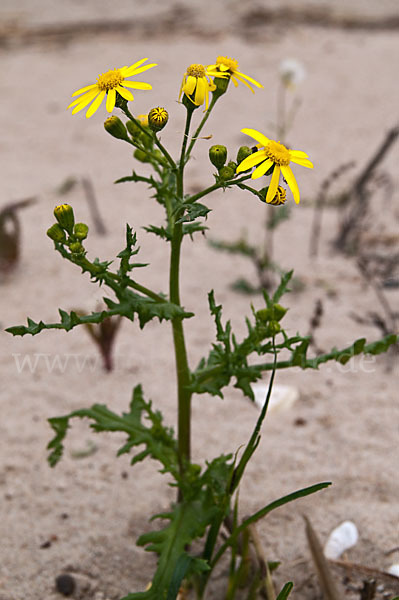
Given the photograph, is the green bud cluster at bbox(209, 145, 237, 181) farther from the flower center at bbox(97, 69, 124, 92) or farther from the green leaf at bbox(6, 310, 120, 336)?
the green leaf at bbox(6, 310, 120, 336)

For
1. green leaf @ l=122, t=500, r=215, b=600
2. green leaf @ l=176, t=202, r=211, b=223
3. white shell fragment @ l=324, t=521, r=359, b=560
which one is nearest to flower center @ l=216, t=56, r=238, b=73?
green leaf @ l=176, t=202, r=211, b=223

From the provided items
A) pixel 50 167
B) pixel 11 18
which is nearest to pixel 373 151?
pixel 50 167

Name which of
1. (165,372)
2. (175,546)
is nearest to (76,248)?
(175,546)

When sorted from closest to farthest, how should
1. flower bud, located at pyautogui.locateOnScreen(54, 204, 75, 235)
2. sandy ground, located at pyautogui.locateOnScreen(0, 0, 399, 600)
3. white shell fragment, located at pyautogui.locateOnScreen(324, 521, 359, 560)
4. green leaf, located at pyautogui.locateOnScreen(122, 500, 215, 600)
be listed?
flower bud, located at pyautogui.locateOnScreen(54, 204, 75, 235) < green leaf, located at pyautogui.locateOnScreen(122, 500, 215, 600) < white shell fragment, located at pyautogui.locateOnScreen(324, 521, 359, 560) < sandy ground, located at pyautogui.locateOnScreen(0, 0, 399, 600)

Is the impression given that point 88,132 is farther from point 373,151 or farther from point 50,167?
point 373,151

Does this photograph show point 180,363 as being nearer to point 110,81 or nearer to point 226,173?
point 226,173

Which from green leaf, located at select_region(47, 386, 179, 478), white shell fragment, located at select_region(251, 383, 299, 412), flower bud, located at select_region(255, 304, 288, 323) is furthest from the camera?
white shell fragment, located at select_region(251, 383, 299, 412)
